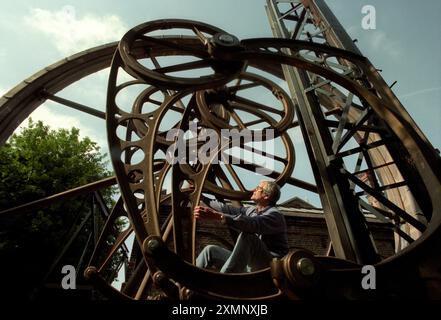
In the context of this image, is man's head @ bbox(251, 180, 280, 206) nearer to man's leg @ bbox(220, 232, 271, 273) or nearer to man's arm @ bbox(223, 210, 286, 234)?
man's arm @ bbox(223, 210, 286, 234)

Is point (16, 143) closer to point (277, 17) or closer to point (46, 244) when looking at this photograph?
point (46, 244)

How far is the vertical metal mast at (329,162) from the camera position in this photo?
10.2ft

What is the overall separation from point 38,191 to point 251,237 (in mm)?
9936

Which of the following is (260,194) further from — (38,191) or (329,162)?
(38,191)

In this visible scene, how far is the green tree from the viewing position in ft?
26.9

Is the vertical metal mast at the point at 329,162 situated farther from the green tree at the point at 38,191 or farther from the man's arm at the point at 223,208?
the green tree at the point at 38,191

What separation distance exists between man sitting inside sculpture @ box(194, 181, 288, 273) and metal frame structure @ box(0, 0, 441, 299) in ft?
1.09

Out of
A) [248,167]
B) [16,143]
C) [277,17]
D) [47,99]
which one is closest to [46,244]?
[16,143]

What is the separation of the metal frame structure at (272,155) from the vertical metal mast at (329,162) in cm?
1

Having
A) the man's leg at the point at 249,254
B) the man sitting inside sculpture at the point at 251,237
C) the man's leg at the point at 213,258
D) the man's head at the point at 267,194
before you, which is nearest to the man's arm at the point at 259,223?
the man sitting inside sculpture at the point at 251,237

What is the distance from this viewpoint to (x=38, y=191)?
10164 millimetres

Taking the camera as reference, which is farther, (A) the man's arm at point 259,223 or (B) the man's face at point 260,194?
(B) the man's face at point 260,194

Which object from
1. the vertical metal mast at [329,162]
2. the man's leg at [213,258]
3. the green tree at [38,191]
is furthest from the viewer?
the green tree at [38,191]

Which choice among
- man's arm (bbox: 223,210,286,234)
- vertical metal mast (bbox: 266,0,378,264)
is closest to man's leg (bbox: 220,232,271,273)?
man's arm (bbox: 223,210,286,234)
